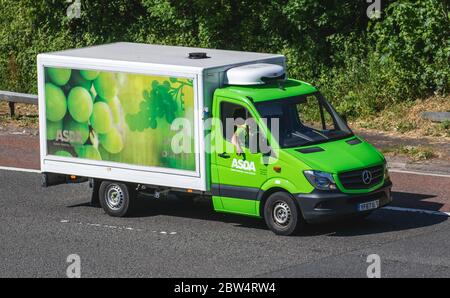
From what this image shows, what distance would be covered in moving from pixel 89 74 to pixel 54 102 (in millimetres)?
880

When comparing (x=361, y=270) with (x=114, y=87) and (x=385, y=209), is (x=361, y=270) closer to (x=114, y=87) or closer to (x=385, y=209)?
(x=385, y=209)

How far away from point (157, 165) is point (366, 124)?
25.4 feet

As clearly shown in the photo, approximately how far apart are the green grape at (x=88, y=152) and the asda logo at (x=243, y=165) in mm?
2375

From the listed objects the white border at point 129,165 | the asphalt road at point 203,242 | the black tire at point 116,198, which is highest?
the white border at point 129,165

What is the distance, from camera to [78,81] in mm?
17703

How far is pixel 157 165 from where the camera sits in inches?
673

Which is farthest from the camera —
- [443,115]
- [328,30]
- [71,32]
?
[71,32]

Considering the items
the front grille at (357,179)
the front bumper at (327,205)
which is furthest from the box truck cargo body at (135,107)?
the front grille at (357,179)

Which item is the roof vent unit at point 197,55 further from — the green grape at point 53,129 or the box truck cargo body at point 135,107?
the green grape at point 53,129

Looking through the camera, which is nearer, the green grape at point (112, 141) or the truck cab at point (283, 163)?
the truck cab at point (283, 163)

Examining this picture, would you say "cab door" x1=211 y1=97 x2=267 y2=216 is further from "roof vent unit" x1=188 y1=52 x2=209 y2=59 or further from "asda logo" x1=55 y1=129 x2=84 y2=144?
"asda logo" x1=55 y1=129 x2=84 y2=144

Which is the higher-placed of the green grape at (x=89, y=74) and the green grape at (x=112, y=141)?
the green grape at (x=89, y=74)

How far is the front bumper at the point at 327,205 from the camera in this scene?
51.6ft
